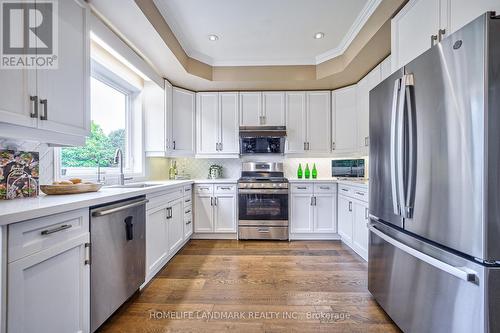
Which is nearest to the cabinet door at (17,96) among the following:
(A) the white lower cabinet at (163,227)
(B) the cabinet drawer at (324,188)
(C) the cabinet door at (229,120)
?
(A) the white lower cabinet at (163,227)

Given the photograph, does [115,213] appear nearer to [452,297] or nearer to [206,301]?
[206,301]

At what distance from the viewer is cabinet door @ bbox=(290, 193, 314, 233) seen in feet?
11.2

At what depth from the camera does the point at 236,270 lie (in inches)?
95.7

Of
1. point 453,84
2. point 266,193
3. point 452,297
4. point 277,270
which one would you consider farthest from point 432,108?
point 266,193

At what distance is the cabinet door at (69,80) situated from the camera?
4.58 ft

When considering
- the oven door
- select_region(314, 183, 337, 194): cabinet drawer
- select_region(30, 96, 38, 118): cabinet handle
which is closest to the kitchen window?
select_region(30, 96, 38, 118): cabinet handle

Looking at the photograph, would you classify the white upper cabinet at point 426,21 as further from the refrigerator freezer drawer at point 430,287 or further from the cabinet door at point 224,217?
the cabinet door at point 224,217

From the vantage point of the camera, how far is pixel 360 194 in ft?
8.79

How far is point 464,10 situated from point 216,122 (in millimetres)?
3006

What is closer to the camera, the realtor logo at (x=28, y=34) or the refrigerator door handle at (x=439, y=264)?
the refrigerator door handle at (x=439, y=264)

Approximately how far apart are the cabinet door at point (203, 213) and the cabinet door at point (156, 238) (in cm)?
98

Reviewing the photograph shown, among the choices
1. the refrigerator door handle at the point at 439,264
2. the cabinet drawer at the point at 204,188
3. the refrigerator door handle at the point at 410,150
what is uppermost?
the refrigerator door handle at the point at 410,150

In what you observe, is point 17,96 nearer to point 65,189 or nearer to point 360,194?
point 65,189

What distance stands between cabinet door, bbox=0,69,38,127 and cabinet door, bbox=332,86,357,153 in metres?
3.37
